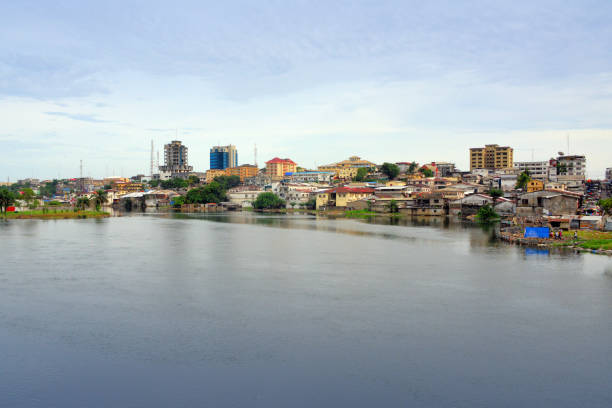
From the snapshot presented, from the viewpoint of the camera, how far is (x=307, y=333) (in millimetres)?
7035

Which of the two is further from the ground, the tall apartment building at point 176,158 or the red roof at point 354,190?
the tall apartment building at point 176,158

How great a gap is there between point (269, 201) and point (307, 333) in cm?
3953

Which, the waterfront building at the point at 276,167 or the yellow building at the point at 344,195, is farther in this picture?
the waterfront building at the point at 276,167

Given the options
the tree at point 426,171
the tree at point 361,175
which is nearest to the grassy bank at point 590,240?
the tree at point 426,171

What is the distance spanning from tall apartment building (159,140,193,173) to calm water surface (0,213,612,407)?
6914 centimetres

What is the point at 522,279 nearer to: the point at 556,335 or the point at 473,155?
the point at 556,335

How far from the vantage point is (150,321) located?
766 cm

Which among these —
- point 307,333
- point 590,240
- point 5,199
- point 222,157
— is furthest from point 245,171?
point 307,333

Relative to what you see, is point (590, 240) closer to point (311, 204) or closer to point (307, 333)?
point (307, 333)

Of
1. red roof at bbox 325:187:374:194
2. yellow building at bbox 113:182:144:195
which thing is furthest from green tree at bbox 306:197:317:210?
yellow building at bbox 113:182:144:195

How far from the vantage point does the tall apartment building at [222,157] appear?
85000 millimetres

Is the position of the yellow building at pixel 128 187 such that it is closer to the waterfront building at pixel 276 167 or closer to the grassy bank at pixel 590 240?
the waterfront building at pixel 276 167

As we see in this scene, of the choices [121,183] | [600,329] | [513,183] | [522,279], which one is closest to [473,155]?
[513,183]

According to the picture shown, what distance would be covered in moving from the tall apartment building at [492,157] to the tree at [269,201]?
24173 mm
